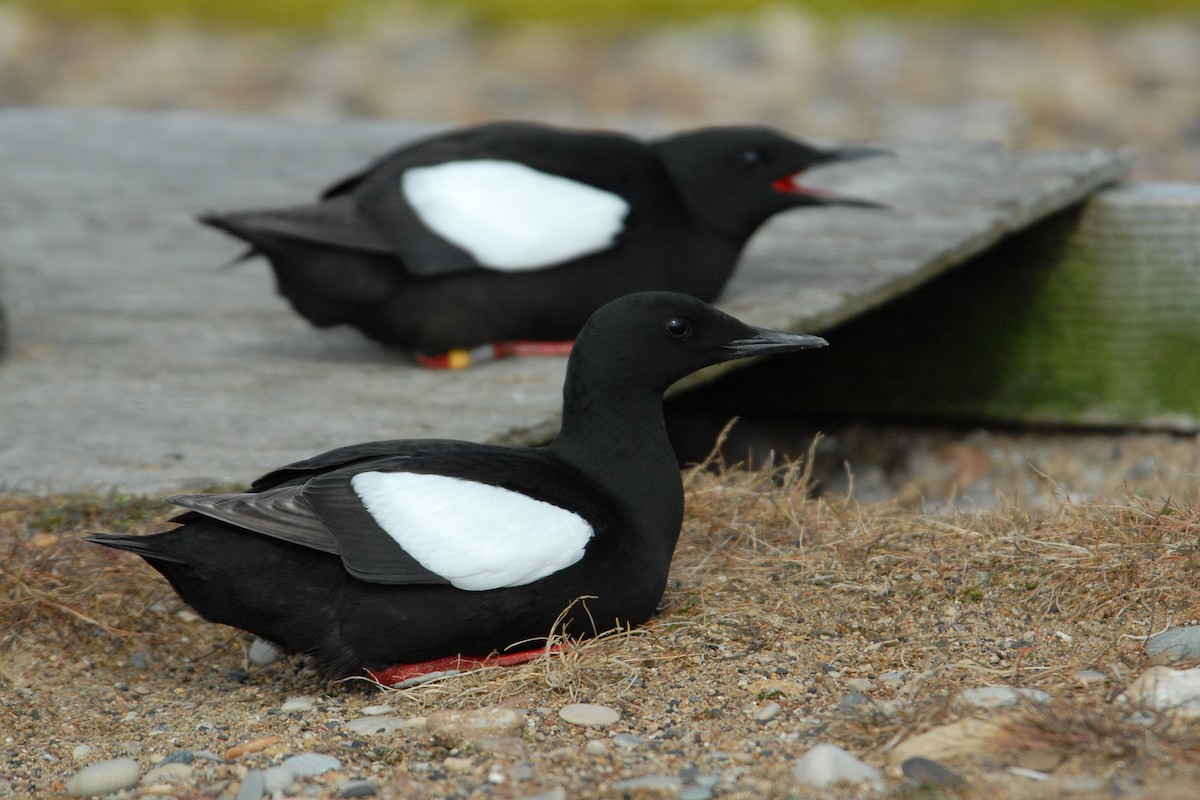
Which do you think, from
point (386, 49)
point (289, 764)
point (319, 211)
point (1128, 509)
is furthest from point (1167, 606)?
point (386, 49)

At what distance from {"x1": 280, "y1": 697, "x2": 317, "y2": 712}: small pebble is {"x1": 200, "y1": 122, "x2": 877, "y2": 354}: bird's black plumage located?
2.03 meters

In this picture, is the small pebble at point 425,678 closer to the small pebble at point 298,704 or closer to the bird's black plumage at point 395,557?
the bird's black plumage at point 395,557

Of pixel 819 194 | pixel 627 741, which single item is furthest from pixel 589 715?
pixel 819 194

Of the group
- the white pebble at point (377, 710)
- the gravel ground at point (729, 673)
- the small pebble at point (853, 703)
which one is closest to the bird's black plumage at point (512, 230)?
the gravel ground at point (729, 673)

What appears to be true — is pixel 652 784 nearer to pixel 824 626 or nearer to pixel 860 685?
pixel 860 685

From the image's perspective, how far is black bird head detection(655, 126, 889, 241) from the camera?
5543mm

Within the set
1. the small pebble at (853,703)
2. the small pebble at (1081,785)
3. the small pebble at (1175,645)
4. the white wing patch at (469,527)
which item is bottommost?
the small pebble at (853,703)

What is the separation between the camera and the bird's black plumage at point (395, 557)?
→ 340 centimetres

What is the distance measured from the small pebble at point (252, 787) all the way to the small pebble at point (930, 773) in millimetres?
1224

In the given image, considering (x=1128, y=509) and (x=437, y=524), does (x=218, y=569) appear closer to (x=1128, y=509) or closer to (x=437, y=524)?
(x=437, y=524)

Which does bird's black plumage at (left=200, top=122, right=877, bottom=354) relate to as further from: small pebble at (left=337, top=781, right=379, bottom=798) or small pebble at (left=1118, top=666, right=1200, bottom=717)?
small pebble at (left=1118, top=666, right=1200, bottom=717)

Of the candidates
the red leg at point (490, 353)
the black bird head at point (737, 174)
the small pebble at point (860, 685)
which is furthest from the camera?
the black bird head at point (737, 174)

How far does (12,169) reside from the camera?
26.1 ft

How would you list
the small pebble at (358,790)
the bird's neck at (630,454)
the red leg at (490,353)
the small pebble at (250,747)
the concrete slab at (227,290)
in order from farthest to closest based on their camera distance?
the red leg at (490,353) → the concrete slab at (227,290) → the bird's neck at (630,454) → the small pebble at (250,747) → the small pebble at (358,790)
